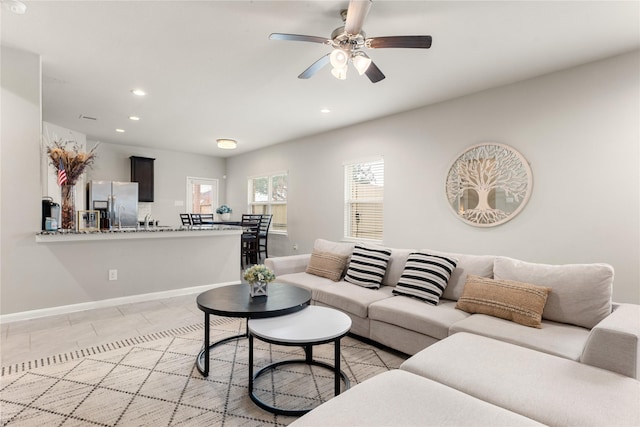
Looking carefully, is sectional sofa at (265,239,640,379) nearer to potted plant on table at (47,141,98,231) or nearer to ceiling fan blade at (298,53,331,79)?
Answer: ceiling fan blade at (298,53,331,79)

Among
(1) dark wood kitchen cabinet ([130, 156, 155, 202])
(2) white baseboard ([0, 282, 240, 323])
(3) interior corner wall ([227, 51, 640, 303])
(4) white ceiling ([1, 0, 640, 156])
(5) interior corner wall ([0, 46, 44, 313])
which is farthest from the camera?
(1) dark wood kitchen cabinet ([130, 156, 155, 202])

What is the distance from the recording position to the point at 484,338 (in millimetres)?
Result: 1934

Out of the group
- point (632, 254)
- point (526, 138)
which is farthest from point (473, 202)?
point (632, 254)

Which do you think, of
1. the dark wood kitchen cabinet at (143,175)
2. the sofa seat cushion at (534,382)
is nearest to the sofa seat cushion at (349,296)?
the sofa seat cushion at (534,382)

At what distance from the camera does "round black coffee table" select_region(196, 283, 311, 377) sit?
2.12 meters

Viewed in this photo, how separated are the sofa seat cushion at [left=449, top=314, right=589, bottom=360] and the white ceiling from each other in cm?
225

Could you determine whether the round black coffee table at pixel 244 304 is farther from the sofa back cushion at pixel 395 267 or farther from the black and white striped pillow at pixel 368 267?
the sofa back cushion at pixel 395 267

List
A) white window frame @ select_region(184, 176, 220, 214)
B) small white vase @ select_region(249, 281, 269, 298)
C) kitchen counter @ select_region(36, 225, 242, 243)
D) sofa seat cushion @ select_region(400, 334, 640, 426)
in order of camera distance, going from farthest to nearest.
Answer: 1. white window frame @ select_region(184, 176, 220, 214)
2. kitchen counter @ select_region(36, 225, 242, 243)
3. small white vase @ select_region(249, 281, 269, 298)
4. sofa seat cushion @ select_region(400, 334, 640, 426)

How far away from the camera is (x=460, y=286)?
2770 mm

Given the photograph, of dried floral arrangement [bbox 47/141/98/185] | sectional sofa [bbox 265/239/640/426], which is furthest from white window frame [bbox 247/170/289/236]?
dried floral arrangement [bbox 47/141/98/185]

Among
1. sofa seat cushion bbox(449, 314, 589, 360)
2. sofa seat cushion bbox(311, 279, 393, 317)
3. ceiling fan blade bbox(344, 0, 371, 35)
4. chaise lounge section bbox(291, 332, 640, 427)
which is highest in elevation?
ceiling fan blade bbox(344, 0, 371, 35)

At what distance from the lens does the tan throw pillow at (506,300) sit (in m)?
2.18

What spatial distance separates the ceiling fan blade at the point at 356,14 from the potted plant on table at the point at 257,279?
5.99 feet

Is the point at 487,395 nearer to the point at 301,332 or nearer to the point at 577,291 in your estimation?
the point at 301,332
